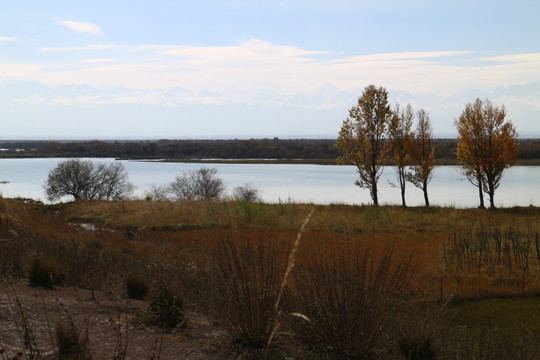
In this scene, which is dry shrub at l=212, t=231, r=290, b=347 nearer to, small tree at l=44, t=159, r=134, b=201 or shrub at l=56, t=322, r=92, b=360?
shrub at l=56, t=322, r=92, b=360

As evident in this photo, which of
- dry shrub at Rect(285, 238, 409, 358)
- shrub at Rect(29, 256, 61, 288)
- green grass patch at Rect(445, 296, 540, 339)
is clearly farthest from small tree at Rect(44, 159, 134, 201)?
dry shrub at Rect(285, 238, 409, 358)

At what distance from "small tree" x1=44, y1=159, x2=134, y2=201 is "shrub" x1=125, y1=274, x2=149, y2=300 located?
43356mm

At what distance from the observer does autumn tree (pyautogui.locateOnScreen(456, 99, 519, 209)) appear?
3712 centimetres

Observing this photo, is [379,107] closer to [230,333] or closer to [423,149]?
[423,149]

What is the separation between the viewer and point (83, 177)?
51.3m

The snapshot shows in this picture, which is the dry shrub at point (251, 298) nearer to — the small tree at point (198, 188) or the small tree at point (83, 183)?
the small tree at point (198, 188)

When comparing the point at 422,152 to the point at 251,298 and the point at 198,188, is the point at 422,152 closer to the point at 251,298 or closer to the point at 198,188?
the point at 198,188

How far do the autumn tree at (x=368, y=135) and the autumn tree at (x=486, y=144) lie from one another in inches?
246

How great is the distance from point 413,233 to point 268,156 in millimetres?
102511

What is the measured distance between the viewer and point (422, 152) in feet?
132

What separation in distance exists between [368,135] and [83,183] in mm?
29886

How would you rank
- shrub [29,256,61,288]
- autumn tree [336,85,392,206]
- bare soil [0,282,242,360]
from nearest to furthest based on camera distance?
bare soil [0,282,242,360] → shrub [29,256,61,288] → autumn tree [336,85,392,206]

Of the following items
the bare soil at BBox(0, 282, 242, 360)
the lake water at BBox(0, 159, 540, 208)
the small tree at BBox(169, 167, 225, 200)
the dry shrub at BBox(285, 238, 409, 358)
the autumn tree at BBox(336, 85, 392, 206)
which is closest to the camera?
the bare soil at BBox(0, 282, 242, 360)

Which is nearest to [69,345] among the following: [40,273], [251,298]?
[251,298]
